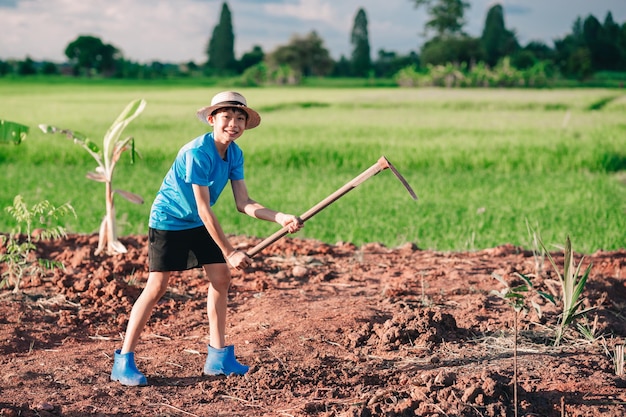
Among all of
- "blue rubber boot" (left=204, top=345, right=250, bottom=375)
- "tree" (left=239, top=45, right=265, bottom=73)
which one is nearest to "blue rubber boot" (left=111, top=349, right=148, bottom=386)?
"blue rubber boot" (left=204, top=345, right=250, bottom=375)

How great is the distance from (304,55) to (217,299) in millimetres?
64295

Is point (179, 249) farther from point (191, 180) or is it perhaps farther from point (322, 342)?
point (322, 342)

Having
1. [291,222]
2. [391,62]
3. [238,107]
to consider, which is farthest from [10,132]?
[391,62]

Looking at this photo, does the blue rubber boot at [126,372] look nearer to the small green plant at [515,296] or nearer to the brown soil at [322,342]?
the brown soil at [322,342]

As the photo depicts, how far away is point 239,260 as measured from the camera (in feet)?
11.3

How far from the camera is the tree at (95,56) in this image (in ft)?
266

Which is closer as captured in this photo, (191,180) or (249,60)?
(191,180)

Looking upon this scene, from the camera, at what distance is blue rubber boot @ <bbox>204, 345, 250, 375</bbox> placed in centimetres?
371

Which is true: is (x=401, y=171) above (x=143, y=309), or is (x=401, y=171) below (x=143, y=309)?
below

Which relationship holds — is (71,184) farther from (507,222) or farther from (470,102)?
(470,102)

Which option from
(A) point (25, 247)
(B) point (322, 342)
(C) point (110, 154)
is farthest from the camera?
(C) point (110, 154)

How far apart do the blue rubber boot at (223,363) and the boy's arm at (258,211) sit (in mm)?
685

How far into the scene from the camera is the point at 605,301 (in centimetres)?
495

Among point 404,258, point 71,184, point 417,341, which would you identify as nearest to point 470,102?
point 71,184
